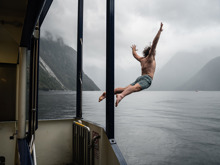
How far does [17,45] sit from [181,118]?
34693 mm

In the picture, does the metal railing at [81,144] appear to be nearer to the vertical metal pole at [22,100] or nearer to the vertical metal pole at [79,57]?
the vertical metal pole at [79,57]

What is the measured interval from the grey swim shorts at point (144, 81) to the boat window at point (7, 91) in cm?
290

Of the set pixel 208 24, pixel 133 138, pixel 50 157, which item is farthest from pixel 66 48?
pixel 50 157

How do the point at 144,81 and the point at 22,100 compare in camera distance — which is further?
the point at 144,81

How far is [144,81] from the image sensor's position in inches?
174

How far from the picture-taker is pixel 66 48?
42406 millimetres

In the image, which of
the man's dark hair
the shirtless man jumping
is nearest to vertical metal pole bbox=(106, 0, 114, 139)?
the shirtless man jumping

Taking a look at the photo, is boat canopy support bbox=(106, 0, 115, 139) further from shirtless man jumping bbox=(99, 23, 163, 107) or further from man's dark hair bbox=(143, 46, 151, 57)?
man's dark hair bbox=(143, 46, 151, 57)

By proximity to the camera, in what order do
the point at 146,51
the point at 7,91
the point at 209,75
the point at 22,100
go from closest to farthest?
the point at 22,100
the point at 7,91
the point at 146,51
the point at 209,75

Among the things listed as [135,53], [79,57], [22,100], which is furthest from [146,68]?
[22,100]

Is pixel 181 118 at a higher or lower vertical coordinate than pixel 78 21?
lower

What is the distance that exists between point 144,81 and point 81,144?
2.90 meters

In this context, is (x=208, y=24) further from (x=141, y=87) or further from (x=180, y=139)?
(x=141, y=87)

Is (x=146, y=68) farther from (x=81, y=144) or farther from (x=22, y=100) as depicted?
(x=22, y=100)
